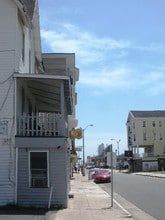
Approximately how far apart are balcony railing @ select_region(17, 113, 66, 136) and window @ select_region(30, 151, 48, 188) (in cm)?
94

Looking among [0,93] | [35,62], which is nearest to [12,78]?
[0,93]

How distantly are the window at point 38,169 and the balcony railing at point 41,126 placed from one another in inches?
37.1

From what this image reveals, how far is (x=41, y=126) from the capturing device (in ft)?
76.4

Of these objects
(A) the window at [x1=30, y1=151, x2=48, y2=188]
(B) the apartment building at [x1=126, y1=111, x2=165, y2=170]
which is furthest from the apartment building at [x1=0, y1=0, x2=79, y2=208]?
(B) the apartment building at [x1=126, y1=111, x2=165, y2=170]

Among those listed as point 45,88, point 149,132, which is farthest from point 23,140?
point 149,132

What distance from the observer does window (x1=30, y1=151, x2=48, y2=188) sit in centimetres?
2259

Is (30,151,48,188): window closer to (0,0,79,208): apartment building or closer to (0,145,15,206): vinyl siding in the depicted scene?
(0,0,79,208): apartment building

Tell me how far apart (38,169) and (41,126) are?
1.89m

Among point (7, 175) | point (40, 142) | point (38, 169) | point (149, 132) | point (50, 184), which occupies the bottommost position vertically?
point (50, 184)

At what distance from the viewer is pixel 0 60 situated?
23.1 metres

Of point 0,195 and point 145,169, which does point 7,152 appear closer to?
point 0,195

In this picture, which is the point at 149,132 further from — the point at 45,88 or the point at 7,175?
the point at 7,175

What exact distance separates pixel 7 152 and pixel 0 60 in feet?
13.1

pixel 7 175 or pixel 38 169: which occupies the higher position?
pixel 38 169
